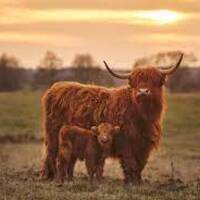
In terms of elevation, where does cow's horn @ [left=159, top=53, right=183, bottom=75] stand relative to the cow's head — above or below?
above

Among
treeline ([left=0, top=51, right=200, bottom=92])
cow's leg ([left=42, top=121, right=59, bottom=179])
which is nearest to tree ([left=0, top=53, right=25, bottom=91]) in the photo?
treeline ([left=0, top=51, right=200, bottom=92])

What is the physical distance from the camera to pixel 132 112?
688 inches

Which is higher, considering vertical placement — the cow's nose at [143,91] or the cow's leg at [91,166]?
the cow's nose at [143,91]

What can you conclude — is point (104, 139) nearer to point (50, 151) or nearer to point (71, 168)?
point (71, 168)

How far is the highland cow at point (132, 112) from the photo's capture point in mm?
17266

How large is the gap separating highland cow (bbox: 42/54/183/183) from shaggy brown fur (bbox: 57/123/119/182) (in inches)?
14.7

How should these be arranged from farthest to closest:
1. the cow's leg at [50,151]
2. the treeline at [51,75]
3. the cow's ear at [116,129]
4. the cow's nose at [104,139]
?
the treeline at [51,75] < the cow's leg at [50,151] < the cow's ear at [116,129] < the cow's nose at [104,139]

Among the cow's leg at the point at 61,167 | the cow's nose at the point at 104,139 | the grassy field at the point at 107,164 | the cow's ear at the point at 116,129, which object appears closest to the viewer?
the grassy field at the point at 107,164

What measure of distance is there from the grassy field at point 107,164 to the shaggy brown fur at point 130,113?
621 millimetres

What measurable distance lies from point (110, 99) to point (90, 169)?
5.19 ft

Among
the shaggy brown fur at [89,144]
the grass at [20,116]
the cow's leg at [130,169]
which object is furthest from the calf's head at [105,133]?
the grass at [20,116]

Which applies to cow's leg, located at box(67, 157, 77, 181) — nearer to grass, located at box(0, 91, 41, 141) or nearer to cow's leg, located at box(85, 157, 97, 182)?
cow's leg, located at box(85, 157, 97, 182)

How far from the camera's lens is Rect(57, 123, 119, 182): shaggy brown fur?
17047mm

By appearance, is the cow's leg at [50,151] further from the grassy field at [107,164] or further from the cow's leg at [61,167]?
the cow's leg at [61,167]
